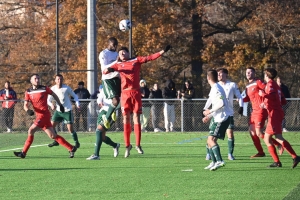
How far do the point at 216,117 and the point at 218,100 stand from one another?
41cm

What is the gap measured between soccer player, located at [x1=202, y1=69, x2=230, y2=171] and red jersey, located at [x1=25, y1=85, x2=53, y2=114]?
14.5 ft

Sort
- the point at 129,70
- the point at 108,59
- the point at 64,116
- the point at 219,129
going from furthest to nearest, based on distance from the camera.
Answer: the point at 64,116
the point at 108,59
the point at 129,70
the point at 219,129

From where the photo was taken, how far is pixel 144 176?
485 inches

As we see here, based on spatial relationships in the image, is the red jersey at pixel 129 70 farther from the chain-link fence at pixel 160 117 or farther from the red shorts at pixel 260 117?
the chain-link fence at pixel 160 117

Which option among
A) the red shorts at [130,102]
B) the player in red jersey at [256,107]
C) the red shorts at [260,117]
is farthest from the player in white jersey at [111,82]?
the red shorts at [260,117]

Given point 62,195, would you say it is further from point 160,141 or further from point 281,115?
point 160,141

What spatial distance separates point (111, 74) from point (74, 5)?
64.9 ft

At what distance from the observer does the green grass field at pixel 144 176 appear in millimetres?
10248

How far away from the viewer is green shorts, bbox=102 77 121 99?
1585cm

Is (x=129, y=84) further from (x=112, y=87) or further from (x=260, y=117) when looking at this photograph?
(x=260, y=117)

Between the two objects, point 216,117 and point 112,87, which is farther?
point 112,87

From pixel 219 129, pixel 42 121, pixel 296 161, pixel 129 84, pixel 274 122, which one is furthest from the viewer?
pixel 42 121

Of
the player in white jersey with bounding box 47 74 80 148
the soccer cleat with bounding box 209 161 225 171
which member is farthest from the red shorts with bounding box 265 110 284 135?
the player in white jersey with bounding box 47 74 80 148

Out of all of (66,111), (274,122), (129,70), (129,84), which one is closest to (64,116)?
(66,111)
